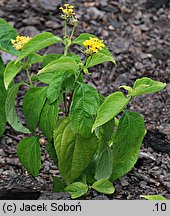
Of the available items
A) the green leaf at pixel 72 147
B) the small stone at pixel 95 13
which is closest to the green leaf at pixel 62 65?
the green leaf at pixel 72 147

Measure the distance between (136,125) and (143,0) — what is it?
2.55m

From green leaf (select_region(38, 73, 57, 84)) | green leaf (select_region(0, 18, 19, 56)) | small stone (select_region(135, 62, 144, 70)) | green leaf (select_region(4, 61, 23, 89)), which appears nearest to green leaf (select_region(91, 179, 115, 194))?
green leaf (select_region(38, 73, 57, 84))

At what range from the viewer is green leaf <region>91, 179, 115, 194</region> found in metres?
2.83

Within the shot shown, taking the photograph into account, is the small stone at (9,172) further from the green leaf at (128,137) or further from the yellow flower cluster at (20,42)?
the yellow flower cluster at (20,42)

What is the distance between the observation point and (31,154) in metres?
2.98

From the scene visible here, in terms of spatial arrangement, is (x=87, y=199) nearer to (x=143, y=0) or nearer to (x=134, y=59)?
(x=134, y=59)

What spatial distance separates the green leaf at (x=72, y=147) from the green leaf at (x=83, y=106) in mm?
127

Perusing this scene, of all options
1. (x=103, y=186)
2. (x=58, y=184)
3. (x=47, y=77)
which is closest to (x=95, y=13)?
(x=47, y=77)

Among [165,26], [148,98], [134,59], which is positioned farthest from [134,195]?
[165,26]

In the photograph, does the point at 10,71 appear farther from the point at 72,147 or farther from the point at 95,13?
the point at 95,13

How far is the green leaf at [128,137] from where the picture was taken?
2.78 meters

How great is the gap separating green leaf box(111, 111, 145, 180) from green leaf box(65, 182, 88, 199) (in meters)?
0.21

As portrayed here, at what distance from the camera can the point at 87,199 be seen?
9.90 ft

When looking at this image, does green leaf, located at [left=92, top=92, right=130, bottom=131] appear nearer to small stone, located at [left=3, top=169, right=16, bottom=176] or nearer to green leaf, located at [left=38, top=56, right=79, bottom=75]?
green leaf, located at [left=38, top=56, right=79, bottom=75]
